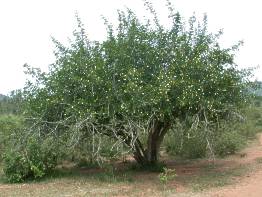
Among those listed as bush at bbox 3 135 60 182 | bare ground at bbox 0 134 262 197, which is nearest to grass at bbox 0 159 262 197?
bare ground at bbox 0 134 262 197

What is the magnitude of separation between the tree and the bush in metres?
0.60

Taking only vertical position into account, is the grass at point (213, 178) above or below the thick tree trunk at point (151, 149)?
below

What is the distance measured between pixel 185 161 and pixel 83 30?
7384 millimetres

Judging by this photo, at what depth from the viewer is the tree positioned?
12.2 meters

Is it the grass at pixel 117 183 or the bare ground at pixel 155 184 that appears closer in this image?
the bare ground at pixel 155 184

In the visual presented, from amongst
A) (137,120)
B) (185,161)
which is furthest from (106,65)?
(185,161)

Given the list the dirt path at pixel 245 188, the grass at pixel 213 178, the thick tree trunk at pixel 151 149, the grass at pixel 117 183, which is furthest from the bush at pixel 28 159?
the dirt path at pixel 245 188

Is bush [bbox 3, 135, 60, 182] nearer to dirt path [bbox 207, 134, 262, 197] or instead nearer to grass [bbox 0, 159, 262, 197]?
grass [bbox 0, 159, 262, 197]

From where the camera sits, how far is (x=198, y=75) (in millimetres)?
12758

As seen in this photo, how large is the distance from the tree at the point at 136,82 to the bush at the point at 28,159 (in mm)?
596

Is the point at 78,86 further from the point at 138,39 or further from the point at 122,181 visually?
the point at 122,181

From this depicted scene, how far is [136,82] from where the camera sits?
1206 cm

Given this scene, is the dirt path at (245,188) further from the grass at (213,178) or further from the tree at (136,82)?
the tree at (136,82)

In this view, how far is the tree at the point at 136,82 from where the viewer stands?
40.1 feet
